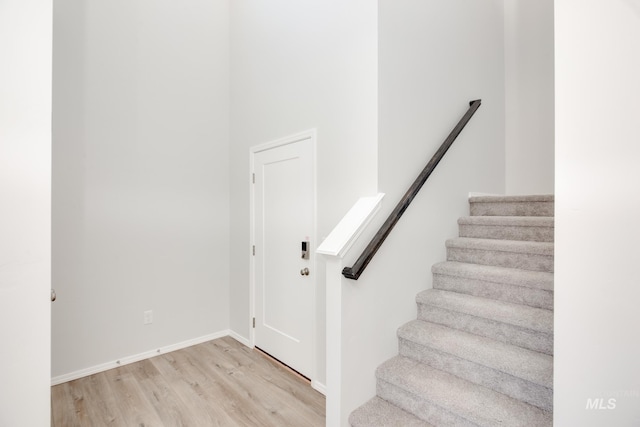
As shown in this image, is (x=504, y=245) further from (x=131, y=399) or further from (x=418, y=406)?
(x=131, y=399)

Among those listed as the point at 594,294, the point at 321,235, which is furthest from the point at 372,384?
the point at 594,294

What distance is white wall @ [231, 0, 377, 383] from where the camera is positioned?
2.09m

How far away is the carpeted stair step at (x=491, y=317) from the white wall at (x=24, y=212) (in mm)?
2081

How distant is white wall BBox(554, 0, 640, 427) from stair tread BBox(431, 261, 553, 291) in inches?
31.5

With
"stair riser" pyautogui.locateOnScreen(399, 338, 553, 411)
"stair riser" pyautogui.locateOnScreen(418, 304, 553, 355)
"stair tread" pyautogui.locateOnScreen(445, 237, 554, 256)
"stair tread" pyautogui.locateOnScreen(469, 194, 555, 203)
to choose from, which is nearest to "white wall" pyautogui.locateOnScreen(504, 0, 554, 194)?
"stair tread" pyautogui.locateOnScreen(469, 194, 555, 203)

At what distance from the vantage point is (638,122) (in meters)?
1.00

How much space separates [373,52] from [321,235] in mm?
1358

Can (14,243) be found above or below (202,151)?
below

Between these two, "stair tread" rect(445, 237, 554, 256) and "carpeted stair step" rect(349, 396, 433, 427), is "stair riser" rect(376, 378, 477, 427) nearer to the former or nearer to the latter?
"carpeted stair step" rect(349, 396, 433, 427)

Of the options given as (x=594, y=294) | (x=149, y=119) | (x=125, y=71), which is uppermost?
(x=125, y=71)

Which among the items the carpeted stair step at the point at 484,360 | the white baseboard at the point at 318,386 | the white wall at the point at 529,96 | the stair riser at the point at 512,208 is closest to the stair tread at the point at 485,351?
the carpeted stair step at the point at 484,360

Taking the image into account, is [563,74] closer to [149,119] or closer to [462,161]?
[462,161]

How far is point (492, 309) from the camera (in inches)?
74.2

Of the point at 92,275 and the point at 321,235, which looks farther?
the point at 92,275
